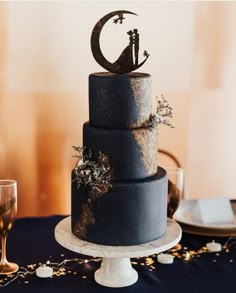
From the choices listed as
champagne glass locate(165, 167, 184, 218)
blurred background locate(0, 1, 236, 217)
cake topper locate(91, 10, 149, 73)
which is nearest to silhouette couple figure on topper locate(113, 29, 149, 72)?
cake topper locate(91, 10, 149, 73)

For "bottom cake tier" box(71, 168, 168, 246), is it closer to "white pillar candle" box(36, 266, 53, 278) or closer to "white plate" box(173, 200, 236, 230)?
"white pillar candle" box(36, 266, 53, 278)

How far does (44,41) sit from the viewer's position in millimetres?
2650

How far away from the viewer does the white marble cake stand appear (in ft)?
4.88

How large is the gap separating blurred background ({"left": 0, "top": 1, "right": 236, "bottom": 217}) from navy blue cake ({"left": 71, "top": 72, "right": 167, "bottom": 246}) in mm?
1156

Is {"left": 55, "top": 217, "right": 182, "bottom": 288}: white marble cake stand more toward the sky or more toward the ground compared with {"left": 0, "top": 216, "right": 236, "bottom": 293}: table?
more toward the sky

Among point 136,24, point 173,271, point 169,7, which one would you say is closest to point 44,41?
point 136,24

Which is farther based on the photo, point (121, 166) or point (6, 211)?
point (6, 211)

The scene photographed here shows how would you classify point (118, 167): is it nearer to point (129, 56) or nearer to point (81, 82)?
point (129, 56)

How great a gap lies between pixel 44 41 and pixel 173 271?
54.4 inches

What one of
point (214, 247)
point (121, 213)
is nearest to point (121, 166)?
point (121, 213)

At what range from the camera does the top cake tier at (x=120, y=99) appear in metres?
1.52

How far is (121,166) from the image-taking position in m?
1.54

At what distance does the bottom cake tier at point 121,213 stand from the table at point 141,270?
0.43 ft

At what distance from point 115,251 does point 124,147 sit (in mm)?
273
